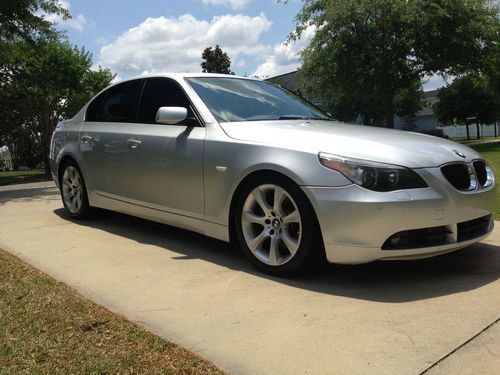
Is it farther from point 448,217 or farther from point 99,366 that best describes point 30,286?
point 448,217

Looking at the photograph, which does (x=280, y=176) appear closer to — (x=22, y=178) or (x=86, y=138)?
(x=86, y=138)

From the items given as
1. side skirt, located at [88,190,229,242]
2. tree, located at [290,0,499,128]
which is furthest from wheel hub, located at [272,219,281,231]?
tree, located at [290,0,499,128]

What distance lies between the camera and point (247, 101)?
16.0ft

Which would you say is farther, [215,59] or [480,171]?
[215,59]

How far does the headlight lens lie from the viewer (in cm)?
354

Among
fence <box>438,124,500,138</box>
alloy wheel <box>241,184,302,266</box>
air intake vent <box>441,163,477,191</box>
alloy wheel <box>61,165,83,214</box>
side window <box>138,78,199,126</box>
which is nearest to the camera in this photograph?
air intake vent <box>441,163,477,191</box>

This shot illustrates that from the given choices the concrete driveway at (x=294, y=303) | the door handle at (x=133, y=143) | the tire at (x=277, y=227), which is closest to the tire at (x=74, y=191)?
the concrete driveway at (x=294, y=303)

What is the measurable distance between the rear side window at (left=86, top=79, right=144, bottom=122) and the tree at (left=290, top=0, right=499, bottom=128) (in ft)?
60.7

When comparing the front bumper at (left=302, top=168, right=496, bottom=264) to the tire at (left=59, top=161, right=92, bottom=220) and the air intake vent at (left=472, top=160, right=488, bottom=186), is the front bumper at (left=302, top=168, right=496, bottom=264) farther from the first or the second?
the tire at (left=59, top=161, right=92, bottom=220)

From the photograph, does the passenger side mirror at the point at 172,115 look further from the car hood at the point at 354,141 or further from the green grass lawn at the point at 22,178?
the green grass lawn at the point at 22,178

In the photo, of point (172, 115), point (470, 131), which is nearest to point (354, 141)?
point (172, 115)

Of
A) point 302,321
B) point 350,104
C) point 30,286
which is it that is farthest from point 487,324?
point 350,104

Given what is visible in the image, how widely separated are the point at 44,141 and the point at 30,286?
24.6 m

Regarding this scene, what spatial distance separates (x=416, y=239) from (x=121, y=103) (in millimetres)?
3472
